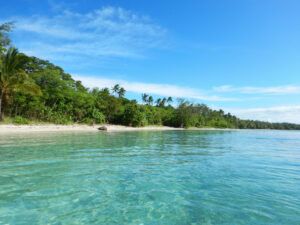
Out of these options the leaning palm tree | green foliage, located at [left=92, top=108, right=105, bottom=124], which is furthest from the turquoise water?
green foliage, located at [left=92, top=108, right=105, bottom=124]

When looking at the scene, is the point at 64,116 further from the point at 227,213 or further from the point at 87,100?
the point at 227,213

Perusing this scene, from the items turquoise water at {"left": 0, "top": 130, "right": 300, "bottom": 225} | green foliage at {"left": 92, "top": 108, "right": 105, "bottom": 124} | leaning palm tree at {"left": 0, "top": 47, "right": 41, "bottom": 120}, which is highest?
leaning palm tree at {"left": 0, "top": 47, "right": 41, "bottom": 120}

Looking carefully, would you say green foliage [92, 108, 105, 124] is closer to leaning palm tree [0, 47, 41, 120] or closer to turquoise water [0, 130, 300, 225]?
leaning palm tree [0, 47, 41, 120]

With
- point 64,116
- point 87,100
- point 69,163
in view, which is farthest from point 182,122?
point 69,163

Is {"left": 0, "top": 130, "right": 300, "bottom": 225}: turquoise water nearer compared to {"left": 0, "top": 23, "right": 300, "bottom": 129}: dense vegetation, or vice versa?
{"left": 0, "top": 130, "right": 300, "bottom": 225}: turquoise water

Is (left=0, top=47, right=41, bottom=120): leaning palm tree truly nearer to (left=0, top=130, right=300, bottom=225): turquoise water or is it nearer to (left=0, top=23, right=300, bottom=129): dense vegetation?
(left=0, top=23, right=300, bottom=129): dense vegetation

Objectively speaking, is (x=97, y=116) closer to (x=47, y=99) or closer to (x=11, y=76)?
(x=47, y=99)

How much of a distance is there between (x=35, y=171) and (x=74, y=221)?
3661 millimetres

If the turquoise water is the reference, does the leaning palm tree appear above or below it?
above

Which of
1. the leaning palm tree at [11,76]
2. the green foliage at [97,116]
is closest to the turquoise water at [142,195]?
the leaning palm tree at [11,76]

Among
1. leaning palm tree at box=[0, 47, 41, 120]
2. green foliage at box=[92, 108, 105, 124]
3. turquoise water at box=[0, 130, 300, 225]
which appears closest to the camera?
turquoise water at box=[0, 130, 300, 225]

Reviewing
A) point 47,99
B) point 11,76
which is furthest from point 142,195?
point 47,99

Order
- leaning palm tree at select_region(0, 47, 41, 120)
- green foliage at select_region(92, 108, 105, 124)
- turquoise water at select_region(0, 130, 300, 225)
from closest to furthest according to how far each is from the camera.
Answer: turquoise water at select_region(0, 130, 300, 225)
leaning palm tree at select_region(0, 47, 41, 120)
green foliage at select_region(92, 108, 105, 124)

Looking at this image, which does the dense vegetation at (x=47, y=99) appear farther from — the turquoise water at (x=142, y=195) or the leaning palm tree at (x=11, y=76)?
the turquoise water at (x=142, y=195)
